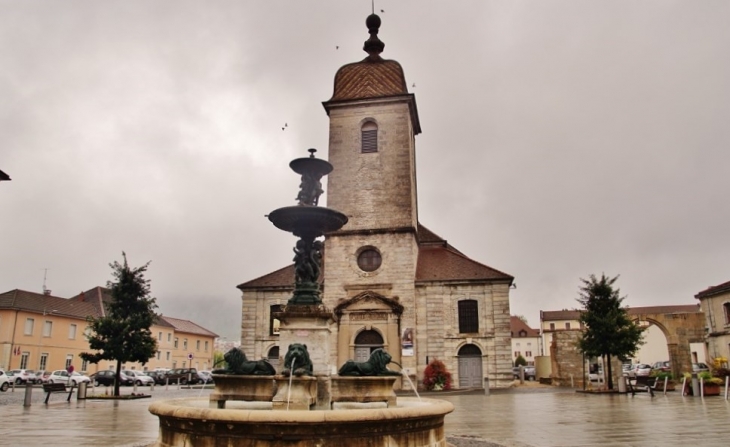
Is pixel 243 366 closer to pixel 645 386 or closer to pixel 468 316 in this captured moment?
pixel 645 386

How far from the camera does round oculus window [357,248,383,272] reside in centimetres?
3132

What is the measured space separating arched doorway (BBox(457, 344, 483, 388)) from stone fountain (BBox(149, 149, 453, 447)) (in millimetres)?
21447

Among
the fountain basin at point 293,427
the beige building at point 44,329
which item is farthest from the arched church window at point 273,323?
the fountain basin at point 293,427

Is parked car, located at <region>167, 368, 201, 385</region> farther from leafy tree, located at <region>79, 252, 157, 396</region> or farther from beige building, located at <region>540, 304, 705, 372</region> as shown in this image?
beige building, located at <region>540, 304, 705, 372</region>

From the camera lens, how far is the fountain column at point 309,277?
9.19m

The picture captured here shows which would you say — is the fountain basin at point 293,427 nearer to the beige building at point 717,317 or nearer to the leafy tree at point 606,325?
the leafy tree at point 606,325

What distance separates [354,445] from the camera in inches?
249

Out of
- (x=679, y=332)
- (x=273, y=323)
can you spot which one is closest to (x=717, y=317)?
(x=679, y=332)

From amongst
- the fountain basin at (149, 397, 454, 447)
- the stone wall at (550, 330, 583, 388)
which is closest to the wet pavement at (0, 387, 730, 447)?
the fountain basin at (149, 397, 454, 447)

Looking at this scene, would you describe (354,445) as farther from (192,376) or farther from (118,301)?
(192,376)

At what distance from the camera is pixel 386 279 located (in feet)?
101

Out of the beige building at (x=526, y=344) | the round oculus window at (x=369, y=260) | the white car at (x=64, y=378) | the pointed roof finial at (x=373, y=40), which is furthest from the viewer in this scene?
the beige building at (x=526, y=344)

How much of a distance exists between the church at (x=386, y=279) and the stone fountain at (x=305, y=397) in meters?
18.2

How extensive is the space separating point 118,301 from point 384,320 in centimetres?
1295
